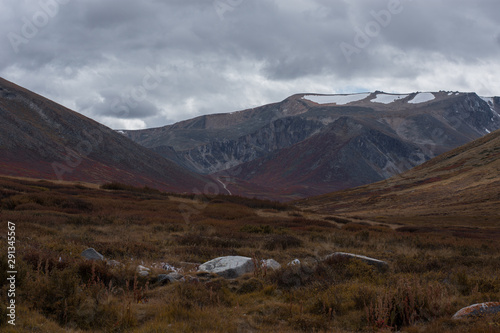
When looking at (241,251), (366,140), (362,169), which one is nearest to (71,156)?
(241,251)

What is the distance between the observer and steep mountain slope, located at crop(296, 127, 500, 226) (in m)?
44.1

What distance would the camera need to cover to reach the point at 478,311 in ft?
19.5

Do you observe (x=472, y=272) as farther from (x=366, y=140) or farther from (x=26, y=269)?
(x=366, y=140)

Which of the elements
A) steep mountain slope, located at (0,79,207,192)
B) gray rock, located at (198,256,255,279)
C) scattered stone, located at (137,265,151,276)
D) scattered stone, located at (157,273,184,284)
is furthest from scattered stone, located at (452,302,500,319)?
steep mountain slope, located at (0,79,207,192)

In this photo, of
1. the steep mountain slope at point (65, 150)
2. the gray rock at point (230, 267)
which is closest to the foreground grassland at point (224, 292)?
the gray rock at point (230, 267)

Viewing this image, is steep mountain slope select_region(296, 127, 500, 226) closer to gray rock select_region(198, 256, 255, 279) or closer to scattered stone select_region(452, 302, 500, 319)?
gray rock select_region(198, 256, 255, 279)

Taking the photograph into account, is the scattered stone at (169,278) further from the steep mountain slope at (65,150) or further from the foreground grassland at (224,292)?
the steep mountain slope at (65,150)

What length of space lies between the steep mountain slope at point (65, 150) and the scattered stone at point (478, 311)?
242 ft

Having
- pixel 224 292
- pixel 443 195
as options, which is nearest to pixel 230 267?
pixel 224 292

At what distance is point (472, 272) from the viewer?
33.5ft

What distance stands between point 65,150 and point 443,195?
91854 mm

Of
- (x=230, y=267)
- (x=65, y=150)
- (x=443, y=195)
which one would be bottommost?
(x=443, y=195)

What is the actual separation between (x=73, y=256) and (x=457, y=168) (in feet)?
283

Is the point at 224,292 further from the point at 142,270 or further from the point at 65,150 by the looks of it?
the point at 65,150
